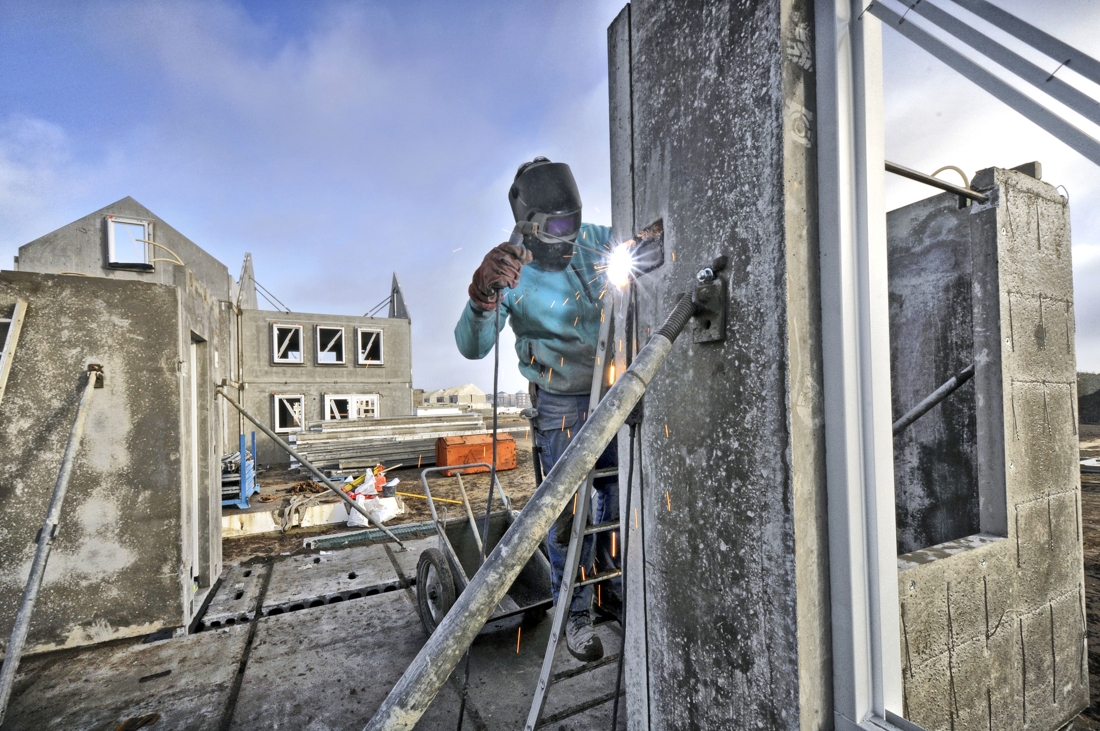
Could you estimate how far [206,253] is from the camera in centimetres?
1362

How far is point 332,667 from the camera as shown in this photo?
3059 mm

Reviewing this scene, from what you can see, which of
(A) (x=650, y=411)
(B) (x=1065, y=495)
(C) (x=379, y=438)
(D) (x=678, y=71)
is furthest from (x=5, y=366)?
(C) (x=379, y=438)

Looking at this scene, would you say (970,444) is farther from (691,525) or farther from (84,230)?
(84,230)

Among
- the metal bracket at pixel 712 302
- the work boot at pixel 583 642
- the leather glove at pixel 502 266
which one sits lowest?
the work boot at pixel 583 642

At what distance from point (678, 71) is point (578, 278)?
1715 millimetres

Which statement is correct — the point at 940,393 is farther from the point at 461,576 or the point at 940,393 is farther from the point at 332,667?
the point at 332,667

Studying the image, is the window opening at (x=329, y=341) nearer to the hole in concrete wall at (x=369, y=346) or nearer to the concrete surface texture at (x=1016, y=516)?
the hole in concrete wall at (x=369, y=346)

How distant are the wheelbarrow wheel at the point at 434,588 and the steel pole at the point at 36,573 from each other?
6.88 ft

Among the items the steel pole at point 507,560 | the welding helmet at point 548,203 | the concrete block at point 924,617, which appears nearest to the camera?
the steel pole at point 507,560

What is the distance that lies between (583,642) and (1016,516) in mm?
2199

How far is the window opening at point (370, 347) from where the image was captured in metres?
15.3

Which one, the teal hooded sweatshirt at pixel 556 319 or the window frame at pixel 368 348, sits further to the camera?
the window frame at pixel 368 348

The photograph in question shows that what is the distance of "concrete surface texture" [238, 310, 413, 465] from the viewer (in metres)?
14.0

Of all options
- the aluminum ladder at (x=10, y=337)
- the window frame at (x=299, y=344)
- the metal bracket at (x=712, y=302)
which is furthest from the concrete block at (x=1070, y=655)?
the window frame at (x=299, y=344)
